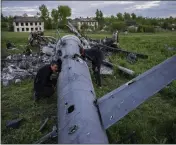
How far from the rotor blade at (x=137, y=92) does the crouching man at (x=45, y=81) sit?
10.4 feet

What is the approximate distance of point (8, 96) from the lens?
9.62 m

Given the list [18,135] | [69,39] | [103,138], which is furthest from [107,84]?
[103,138]

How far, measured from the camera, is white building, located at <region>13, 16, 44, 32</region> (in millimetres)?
26062

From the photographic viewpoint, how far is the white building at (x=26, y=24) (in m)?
26.1

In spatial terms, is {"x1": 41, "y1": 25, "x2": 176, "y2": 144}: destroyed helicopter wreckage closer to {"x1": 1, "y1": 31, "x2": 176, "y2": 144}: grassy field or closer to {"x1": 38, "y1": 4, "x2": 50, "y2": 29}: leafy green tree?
{"x1": 1, "y1": 31, "x2": 176, "y2": 144}: grassy field

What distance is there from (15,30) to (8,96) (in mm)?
18255

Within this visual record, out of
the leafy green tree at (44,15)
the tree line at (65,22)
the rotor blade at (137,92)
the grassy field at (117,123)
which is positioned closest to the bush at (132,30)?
the tree line at (65,22)

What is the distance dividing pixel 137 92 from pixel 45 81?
395 cm

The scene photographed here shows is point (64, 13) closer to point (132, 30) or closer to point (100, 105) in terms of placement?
point (132, 30)

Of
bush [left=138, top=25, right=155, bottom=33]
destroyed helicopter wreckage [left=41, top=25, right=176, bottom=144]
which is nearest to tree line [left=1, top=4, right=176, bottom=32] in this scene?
bush [left=138, top=25, right=155, bottom=33]

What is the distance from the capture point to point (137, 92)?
563 centimetres

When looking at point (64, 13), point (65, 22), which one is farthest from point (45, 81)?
point (64, 13)

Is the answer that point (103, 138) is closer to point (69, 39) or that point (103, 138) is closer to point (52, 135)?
point (52, 135)

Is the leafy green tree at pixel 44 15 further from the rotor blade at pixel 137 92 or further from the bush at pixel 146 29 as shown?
the rotor blade at pixel 137 92
